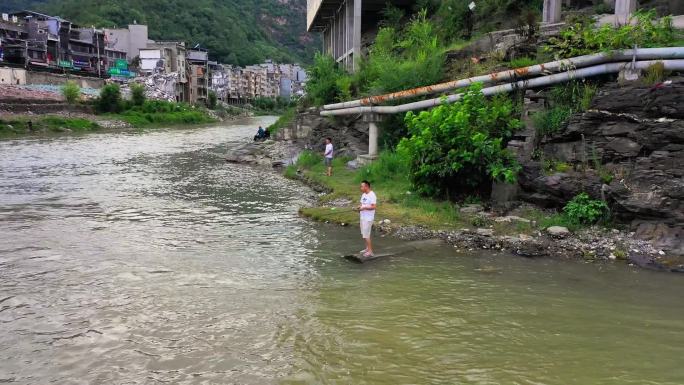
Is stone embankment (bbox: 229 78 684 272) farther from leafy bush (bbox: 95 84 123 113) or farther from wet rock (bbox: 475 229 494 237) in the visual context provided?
leafy bush (bbox: 95 84 123 113)

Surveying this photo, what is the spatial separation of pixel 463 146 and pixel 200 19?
14607cm

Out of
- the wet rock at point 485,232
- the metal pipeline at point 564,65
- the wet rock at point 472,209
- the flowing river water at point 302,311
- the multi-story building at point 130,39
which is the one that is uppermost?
the multi-story building at point 130,39

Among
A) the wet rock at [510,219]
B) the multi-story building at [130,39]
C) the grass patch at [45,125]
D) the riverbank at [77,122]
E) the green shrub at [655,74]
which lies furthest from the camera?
the multi-story building at [130,39]

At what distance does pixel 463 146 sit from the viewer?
14.5m

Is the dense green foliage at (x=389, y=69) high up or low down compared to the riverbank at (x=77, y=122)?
up

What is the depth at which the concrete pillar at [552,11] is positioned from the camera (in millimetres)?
21973

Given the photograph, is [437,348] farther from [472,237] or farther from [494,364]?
[472,237]

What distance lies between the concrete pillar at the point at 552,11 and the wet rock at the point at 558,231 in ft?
42.8

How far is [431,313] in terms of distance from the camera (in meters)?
8.73

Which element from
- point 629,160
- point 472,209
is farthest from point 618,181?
point 472,209

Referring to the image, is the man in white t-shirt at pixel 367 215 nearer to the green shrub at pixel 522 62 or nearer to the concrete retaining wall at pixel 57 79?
the green shrub at pixel 522 62

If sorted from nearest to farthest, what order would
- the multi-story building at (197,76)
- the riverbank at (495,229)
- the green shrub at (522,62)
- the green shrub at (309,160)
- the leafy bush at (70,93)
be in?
the riverbank at (495,229) → the green shrub at (522,62) → the green shrub at (309,160) → the leafy bush at (70,93) → the multi-story building at (197,76)

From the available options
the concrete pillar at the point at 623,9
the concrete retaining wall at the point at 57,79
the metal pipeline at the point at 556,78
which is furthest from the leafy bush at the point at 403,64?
the concrete retaining wall at the point at 57,79

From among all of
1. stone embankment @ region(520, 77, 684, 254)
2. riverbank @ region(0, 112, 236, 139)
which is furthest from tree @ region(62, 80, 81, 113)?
stone embankment @ region(520, 77, 684, 254)
